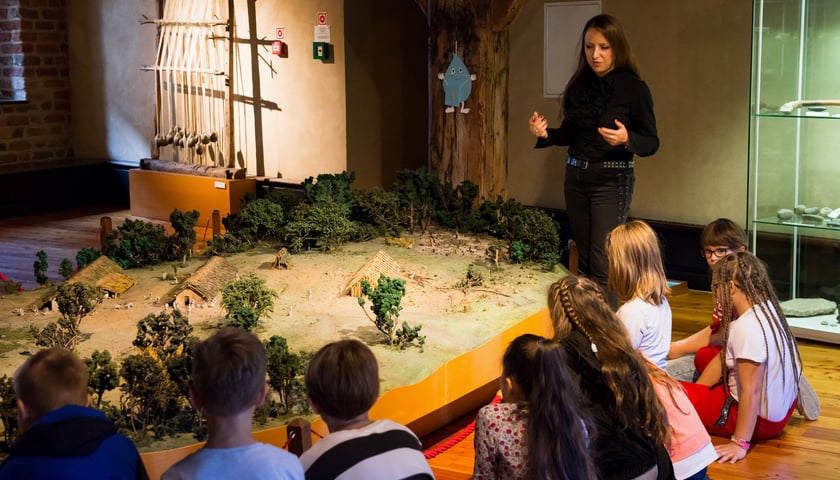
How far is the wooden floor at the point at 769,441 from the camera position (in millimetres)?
4195

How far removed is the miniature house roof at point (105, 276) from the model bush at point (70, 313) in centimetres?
65

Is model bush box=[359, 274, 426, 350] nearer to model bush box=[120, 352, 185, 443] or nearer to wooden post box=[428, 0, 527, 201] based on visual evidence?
model bush box=[120, 352, 185, 443]

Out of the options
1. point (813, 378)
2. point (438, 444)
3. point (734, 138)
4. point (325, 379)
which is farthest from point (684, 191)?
point (325, 379)

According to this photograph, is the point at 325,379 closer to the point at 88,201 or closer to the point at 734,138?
the point at 734,138

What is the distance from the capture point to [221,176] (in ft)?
31.5

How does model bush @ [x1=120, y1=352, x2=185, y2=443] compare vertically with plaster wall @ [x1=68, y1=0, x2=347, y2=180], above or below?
below

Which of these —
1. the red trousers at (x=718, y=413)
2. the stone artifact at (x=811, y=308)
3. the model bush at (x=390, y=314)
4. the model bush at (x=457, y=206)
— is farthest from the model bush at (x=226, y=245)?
the stone artifact at (x=811, y=308)

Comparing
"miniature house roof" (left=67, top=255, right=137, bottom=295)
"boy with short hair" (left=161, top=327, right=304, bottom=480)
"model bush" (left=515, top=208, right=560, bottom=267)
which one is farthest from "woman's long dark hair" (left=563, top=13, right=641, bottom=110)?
"boy with short hair" (left=161, top=327, right=304, bottom=480)

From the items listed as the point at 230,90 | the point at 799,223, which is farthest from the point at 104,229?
the point at 799,223

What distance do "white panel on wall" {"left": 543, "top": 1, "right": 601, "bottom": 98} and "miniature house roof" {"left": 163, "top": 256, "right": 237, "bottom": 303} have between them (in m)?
3.72

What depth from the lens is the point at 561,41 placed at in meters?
8.05

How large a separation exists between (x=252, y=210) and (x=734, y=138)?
3.46m

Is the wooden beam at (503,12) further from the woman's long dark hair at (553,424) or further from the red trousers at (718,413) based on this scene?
the woman's long dark hair at (553,424)

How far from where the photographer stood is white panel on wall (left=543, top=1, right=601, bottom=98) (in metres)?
7.95
